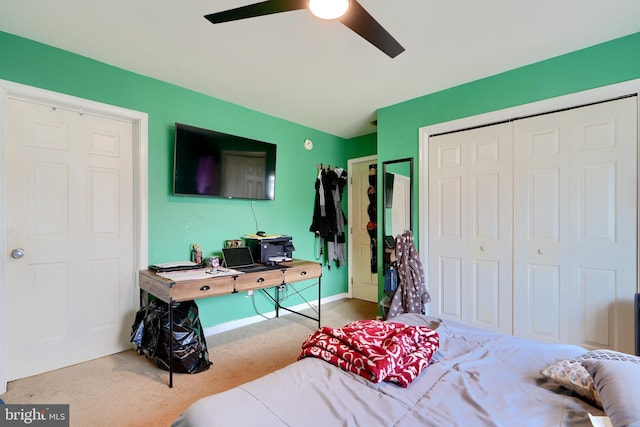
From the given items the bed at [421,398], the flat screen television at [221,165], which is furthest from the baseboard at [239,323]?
the bed at [421,398]

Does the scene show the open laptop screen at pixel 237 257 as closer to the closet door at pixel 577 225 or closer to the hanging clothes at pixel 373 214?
the hanging clothes at pixel 373 214

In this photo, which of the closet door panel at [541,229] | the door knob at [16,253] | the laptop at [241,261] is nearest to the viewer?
the door knob at [16,253]

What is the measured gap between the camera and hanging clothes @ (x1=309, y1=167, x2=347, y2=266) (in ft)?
13.2

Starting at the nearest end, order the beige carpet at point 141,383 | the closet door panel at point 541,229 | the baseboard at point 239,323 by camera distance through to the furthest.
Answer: the beige carpet at point 141,383 < the closet door panel at point 541,229 < the baseboard at point 239,323

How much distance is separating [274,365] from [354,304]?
1981 mm

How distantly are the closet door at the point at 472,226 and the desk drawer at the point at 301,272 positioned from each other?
1.18 meters

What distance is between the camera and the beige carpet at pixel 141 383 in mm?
1766

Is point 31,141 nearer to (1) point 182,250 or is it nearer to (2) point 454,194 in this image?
(1) point 182,250

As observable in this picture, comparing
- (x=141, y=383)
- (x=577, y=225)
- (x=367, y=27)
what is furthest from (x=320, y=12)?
(x=141, y=383)

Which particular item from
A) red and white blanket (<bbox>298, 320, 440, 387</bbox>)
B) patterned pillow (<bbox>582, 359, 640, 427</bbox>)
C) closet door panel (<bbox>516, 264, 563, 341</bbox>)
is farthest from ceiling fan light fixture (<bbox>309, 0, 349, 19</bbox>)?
closet door panel (<bbox>516, 264, 563, 341</bbox>)

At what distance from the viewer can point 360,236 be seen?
14.5 feet

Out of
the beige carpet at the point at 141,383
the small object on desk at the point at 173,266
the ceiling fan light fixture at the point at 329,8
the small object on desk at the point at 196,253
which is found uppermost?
the ceiling fan light fixture at the point at 329,8

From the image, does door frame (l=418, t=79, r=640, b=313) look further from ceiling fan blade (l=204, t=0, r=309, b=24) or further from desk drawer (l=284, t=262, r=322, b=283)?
ceiling fan blade (l=204, t=0, r=309, b=24)

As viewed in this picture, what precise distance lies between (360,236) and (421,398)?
3.45m
